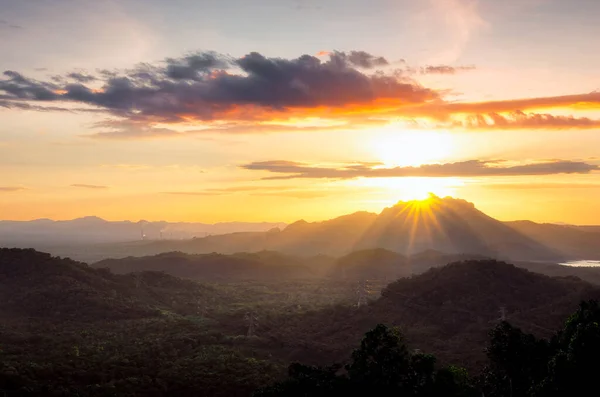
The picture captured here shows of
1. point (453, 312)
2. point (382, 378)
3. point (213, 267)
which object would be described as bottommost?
point (453, 312)

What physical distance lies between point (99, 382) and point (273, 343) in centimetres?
2989

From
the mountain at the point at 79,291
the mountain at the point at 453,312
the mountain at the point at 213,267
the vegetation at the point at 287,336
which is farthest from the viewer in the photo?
the mountain at the point at 213,267

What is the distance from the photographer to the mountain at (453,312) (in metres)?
73.6

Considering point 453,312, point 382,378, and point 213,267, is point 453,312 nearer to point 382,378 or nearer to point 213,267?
point 382,378

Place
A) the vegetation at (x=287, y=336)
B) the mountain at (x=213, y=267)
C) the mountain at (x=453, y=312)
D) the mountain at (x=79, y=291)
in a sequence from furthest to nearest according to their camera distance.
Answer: the mountain at (x=213, y=267), the mountain at (x=79, y=291), the mountain at (x=453, y=312), the vegetation at (x=287, y=336)

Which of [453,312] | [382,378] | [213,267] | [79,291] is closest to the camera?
A: [382,378]

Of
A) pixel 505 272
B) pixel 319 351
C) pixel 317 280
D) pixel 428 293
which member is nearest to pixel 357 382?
pixel 319 351

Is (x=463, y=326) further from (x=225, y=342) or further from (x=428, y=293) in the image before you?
(x=225, y=342)

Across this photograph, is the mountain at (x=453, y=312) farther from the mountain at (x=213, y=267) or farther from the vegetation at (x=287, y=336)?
the mountain at (x=213, y=267)

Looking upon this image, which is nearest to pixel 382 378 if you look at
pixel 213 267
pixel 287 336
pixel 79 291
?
pixel 287 336

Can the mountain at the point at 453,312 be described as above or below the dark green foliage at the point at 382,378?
below

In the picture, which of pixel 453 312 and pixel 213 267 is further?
pixel 213 267

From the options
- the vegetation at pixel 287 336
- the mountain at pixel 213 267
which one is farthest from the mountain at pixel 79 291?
the mountain at pixel 213 267

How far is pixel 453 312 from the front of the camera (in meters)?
88.4
